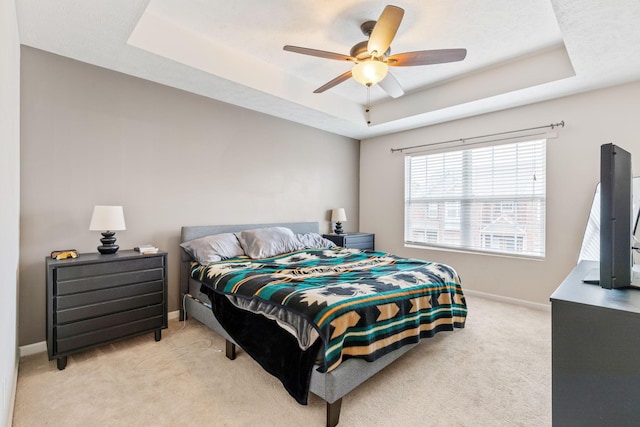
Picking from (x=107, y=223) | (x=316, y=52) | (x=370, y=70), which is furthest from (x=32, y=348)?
(x=370, y=70)

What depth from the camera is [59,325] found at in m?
2.16

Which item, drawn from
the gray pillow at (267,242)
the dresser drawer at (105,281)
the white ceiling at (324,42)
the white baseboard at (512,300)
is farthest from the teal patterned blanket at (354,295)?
the white ceiling at (324,42)

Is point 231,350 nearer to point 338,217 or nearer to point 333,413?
point 333,413

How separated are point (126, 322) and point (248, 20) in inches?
106

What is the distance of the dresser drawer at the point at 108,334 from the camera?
219 centimetres

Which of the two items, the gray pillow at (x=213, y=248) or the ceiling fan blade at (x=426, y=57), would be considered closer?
the ceiling fan blade at (x=426, y=57)

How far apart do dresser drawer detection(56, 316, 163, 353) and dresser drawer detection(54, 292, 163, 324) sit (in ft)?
0.43

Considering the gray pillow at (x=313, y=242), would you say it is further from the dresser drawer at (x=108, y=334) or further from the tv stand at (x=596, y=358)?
the tv stand at (x=596, y=358)

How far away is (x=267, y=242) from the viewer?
338 centimetres

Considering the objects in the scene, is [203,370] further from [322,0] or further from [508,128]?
[508,128]

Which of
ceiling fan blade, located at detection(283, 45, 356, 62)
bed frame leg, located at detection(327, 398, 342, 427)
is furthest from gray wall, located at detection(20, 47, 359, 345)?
bed frame leg, located at detection(327, 398, 342, 427)

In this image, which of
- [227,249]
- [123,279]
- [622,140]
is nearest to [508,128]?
[622,140]

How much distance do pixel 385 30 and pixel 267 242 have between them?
230 centimetres

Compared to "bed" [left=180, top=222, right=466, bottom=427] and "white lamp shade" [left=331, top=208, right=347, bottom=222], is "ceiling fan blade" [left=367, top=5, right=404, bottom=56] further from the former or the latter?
"white lamp shade" [left=331, top=208, right=347, bottom=222]
